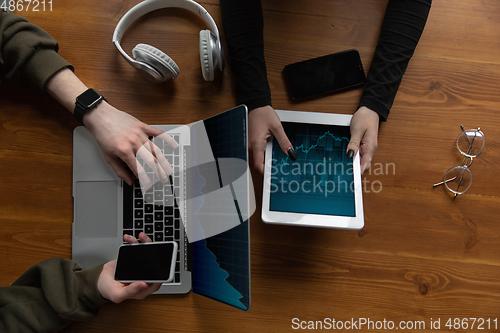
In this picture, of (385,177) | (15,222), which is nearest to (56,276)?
(15,222)

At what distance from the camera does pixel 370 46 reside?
809 millimetres

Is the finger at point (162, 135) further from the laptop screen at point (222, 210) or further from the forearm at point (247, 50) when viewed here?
the forearm at point (247, 50)

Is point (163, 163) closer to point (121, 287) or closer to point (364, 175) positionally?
point (121, 287)

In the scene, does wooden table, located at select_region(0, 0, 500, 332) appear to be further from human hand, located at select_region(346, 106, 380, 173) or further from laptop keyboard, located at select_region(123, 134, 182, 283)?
laptop keyboard, located at select_region(123, 134, 182, 283)

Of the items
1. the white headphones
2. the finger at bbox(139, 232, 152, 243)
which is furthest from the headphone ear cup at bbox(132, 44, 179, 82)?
the finger at bbox(139, 232, 152, 243)

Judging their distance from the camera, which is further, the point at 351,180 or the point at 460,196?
the point at 460,196

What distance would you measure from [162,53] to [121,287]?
1.76 feet

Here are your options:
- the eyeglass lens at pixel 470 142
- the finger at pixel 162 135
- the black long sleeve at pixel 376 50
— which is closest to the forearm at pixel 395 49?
the black long sleeve at pixel 376 50

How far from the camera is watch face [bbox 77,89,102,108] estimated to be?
709mm

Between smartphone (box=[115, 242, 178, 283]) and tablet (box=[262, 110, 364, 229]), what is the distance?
0.74 feet

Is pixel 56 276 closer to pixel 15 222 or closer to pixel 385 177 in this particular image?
pixel 15 222

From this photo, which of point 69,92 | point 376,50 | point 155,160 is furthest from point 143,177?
point 376,50

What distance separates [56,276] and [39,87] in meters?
0.45

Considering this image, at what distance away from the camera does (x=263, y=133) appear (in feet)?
2.35
